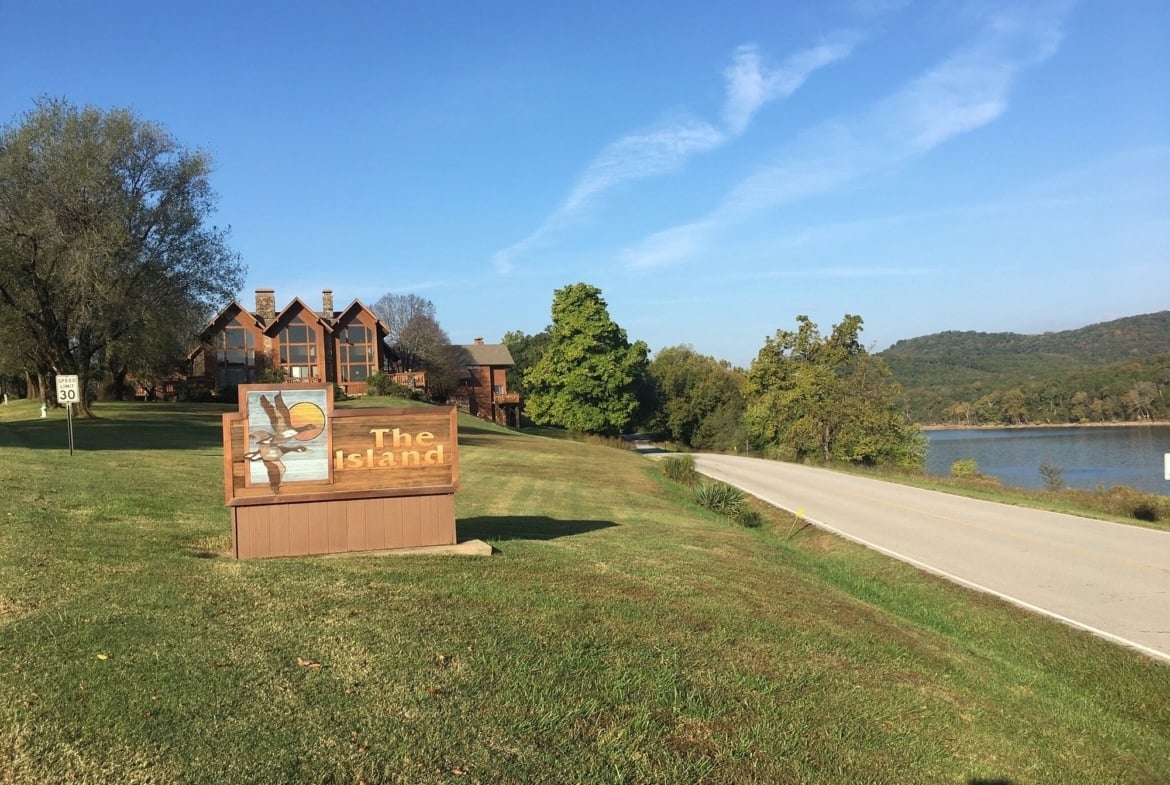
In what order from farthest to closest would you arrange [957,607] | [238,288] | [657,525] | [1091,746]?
[238,288], [657,525], [957,607], [1091,746]

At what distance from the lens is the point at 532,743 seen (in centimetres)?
434

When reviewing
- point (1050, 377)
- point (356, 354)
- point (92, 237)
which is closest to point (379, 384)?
point (356, 354)

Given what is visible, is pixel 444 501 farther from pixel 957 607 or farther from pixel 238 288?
pixel 238 288

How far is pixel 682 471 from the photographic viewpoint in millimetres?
28125

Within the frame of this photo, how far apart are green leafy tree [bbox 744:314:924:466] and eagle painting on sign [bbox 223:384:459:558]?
43.1 metres

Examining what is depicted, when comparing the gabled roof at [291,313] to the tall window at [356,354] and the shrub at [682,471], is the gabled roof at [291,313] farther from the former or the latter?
the shrub at [682,471]

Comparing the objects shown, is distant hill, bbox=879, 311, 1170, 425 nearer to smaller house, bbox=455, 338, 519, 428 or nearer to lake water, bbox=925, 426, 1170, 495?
lake water, bbox=925, 426, 1170, 495

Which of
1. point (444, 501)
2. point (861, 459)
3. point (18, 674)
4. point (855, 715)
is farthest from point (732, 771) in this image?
point (861, 459)

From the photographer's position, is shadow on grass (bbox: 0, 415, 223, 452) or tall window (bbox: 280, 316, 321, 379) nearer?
shadow on grass (bbox: 0, 415, 223, 452)

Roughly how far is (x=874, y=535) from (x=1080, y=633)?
7.04 metres

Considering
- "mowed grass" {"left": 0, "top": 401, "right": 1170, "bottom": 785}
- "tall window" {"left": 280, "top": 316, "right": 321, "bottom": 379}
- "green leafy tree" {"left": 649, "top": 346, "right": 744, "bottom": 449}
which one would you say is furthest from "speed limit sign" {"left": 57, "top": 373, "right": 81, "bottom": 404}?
"green leafy tree" {"left": 649, "top": 346, "right": 744, "bottom": 449}

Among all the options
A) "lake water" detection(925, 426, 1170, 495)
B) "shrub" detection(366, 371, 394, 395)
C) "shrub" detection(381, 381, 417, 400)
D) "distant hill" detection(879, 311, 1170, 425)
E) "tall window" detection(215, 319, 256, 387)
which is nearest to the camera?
"lake water" detection(925, 426, 1170, 495)

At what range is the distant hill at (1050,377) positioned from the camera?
102869mm

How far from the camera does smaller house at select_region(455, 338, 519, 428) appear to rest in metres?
66.9
